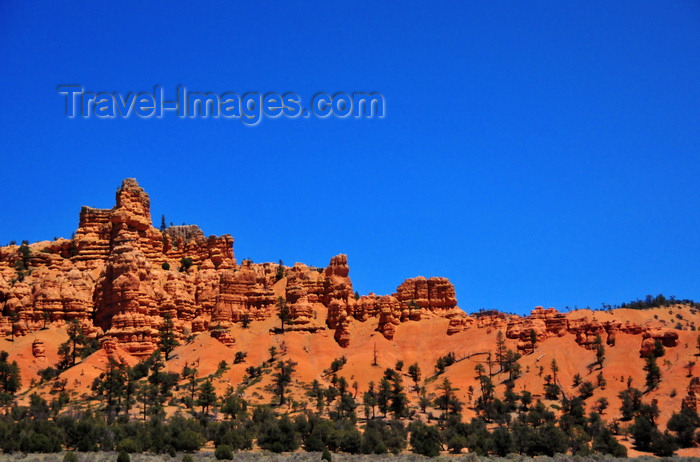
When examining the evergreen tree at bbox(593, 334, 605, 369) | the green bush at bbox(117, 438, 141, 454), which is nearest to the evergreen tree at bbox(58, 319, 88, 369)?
the green bush at bbox(117, 438, 141, 454)

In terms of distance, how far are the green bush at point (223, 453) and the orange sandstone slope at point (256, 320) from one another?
82.7ft

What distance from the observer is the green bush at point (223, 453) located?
72.7 m

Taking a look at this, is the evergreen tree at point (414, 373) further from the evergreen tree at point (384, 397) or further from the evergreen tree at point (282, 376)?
the evergreen tree at point (282, 376)

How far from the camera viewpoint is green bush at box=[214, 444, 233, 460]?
7269 centimetres

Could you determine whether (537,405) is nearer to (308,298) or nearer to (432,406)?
(432,406)

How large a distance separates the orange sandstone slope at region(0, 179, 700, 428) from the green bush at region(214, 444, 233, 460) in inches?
993

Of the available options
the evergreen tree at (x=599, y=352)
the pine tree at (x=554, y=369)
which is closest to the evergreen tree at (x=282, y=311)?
the pine tree at (x=554, y=369)

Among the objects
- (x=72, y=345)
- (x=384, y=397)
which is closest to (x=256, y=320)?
(x=72, y=345)

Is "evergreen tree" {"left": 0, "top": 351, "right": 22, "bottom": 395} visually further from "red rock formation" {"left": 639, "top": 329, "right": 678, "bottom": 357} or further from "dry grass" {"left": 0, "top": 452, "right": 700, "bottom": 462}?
"red rock formation" {"left": 639, "top": 329, "right": 678, "bottom": 357}

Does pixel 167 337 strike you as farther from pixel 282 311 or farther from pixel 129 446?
pixel 129 446

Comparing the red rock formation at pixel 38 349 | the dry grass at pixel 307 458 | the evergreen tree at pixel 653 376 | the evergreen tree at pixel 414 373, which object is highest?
the red rock formation at pixel 38 349

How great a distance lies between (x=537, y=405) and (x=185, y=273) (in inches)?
2055

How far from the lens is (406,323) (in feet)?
404

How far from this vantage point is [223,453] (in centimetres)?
7294
